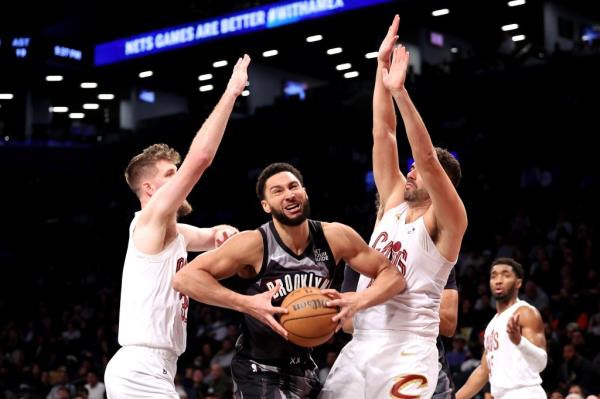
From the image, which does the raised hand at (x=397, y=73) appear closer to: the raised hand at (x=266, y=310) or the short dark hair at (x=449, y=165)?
the short dark hair at (x=449, y=165)

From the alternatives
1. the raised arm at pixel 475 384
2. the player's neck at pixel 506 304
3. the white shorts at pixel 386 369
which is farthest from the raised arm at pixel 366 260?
the player's neck at pixel 506 304

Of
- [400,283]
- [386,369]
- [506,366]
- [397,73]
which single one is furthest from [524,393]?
[397,73]

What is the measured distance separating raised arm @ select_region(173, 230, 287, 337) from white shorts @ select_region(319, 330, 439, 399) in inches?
28.7

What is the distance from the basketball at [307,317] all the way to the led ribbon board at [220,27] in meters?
14.1

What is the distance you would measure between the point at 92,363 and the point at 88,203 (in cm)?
1130

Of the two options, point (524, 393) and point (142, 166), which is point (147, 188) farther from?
point (524, 393)

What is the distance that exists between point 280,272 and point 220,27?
54.8 feet

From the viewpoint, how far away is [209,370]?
524 inches

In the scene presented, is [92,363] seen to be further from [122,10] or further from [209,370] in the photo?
A: [122,10]

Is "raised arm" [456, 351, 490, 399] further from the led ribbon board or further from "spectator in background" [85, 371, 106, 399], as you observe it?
the led ribbon board

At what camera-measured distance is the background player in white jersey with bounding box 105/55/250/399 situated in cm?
470

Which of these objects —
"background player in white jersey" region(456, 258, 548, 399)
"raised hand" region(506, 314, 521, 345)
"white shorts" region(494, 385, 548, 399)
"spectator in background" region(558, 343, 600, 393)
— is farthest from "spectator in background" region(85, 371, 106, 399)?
"raised hand" region(506, 314, 521, 345)

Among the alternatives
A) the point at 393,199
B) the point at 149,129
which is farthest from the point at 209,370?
the point at 149,129

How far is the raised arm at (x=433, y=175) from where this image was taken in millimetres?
4645
